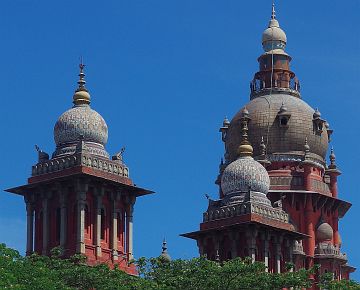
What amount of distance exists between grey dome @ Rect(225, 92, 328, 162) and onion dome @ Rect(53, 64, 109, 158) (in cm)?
2971

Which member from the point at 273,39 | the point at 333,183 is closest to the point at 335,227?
the point at 333,183

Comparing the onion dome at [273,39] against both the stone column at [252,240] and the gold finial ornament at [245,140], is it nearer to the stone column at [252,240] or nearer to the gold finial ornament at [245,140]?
the gold finial ornament at [245,140]

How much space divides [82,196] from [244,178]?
17.3m

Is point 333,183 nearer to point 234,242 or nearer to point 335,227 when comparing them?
point 335,227

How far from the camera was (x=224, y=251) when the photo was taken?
381 feet

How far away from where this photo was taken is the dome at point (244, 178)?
116000mm

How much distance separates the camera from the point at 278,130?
136875 millimetres

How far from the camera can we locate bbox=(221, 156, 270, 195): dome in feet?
381

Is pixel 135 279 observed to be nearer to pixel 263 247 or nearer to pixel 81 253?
pixel 81 253

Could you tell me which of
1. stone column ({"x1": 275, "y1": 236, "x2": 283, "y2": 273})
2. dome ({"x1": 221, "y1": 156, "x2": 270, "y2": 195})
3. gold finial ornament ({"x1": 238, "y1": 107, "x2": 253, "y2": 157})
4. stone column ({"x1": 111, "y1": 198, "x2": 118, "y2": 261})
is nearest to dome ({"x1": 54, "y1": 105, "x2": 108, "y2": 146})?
stone column ({"x1": 111, "y1": 198, "x2": 118, "y2": 261})

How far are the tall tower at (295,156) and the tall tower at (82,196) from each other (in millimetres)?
25175

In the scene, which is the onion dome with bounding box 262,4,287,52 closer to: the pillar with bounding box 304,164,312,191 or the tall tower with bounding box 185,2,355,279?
the tall tower with bounding box 185,2,355,279

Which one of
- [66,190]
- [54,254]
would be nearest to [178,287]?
[54,254]

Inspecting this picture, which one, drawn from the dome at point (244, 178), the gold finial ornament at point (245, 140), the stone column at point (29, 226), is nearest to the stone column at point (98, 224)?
the stone column at point (29, 226)
